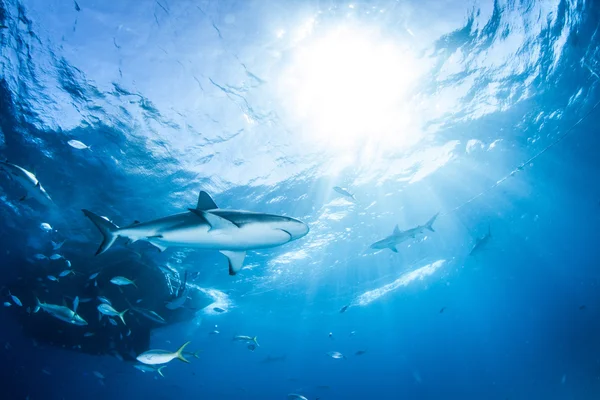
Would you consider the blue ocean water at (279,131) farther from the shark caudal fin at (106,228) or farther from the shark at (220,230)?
the shark at (220,230)

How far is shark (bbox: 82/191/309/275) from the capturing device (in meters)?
3.13

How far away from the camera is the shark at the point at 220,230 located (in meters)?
3.13

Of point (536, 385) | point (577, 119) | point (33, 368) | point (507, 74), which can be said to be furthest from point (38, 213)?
point (536, 385)

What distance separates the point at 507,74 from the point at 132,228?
45.7 feet

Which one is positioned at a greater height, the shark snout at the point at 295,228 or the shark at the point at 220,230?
the shark at the point at 220,230

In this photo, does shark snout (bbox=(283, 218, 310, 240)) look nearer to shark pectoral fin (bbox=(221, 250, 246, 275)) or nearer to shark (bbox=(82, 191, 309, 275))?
shark (bbox=(82, 191, 309, 275))

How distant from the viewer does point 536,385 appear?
57.2m

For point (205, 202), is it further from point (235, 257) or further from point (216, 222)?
point (216, 222)

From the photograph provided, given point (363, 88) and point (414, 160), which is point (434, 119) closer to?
point (414, 160)

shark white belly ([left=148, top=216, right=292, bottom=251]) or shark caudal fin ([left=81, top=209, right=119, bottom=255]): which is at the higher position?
shark caudal fin ([left=81, top=209, right=119, bottom=255])

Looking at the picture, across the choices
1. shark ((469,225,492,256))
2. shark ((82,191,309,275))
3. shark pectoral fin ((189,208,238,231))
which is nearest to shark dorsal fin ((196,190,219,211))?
shark ((82,191,309,275))

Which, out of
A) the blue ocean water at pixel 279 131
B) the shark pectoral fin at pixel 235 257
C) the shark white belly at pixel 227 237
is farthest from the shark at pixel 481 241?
the shark white belly at pixel 227 237

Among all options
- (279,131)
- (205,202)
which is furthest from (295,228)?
(279,131)

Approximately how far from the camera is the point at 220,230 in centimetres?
336
